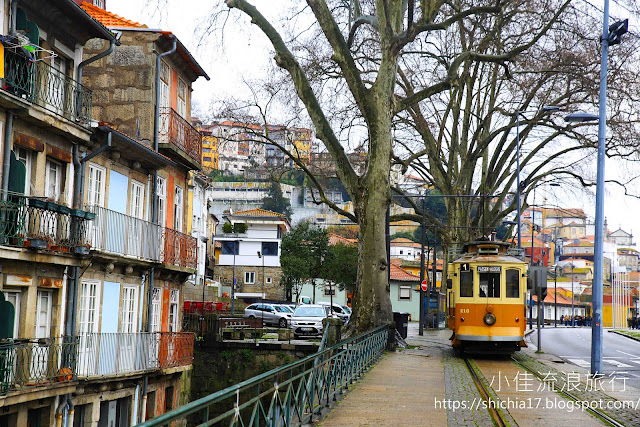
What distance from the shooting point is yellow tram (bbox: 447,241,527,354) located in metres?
22.0

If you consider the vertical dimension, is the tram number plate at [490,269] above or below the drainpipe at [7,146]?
below

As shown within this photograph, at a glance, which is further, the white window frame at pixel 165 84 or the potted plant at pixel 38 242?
the white window frame at pixel 165 84

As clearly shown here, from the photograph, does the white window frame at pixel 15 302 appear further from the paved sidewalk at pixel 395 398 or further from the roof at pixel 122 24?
the roof at pixel 122 24

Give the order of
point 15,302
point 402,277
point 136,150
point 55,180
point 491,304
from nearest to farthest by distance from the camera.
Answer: point 15,302
point 55,180
point 136,150
point 491,304
point 402,277

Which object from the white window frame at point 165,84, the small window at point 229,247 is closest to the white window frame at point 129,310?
the white window frame at point 165,84

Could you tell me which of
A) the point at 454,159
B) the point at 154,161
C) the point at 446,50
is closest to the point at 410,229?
the point at 454,159

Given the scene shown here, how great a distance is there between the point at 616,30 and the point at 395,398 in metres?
10.7

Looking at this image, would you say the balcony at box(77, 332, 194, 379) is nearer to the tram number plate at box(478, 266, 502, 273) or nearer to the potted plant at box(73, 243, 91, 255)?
the potted plant at box(73, 243, 91, 255)

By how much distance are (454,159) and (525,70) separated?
9276 millimetres

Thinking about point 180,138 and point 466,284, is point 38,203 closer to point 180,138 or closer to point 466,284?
point 180,138

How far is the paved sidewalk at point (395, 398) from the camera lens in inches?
423

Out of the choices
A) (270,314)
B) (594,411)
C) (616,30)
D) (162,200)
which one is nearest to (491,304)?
(616,30)

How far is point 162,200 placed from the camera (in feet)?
79.6

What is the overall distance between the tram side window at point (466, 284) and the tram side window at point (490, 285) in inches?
11.8
